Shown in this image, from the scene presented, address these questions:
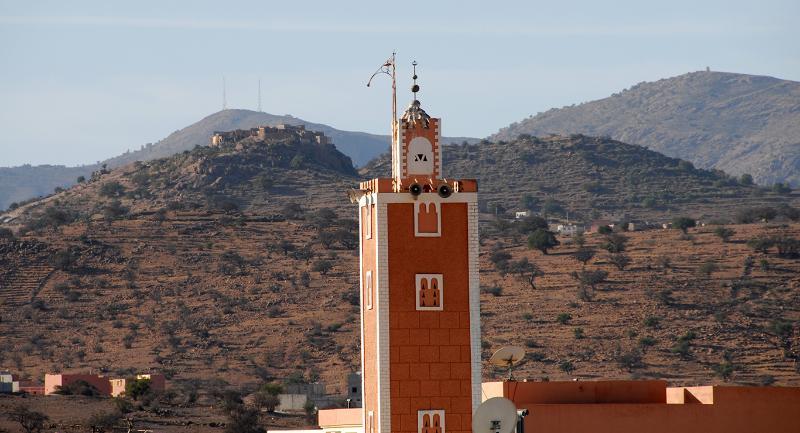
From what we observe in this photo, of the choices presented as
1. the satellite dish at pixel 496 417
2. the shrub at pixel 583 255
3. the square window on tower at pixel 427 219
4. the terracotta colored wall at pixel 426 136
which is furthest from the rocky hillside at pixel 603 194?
the satellite dish at pixel 496 417

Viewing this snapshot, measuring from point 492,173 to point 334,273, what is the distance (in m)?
68.8

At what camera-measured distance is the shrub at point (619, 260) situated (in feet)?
435

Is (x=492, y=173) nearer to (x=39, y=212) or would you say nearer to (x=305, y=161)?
(x=305, y=161)

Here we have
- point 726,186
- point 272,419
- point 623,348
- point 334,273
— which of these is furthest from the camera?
point 726,186

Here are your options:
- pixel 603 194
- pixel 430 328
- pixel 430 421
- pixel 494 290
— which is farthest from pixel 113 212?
pixel 430 421

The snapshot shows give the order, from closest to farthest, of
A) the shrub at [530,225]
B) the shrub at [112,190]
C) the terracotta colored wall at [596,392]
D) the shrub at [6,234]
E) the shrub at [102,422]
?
the terracotta colored wall at [596,392] → the shrub at [102,422] → the shrub at [6,234] → the shrub at [530,225] → the shrub at [112,190]

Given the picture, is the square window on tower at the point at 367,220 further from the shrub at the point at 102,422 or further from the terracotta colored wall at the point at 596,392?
the shrub at the point at 102,422

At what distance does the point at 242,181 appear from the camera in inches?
7052

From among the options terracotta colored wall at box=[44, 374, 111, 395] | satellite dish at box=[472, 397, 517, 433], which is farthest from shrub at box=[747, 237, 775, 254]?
satellite dish at box=[472, 397, 517, 433]

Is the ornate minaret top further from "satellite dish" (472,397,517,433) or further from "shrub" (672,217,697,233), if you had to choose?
"shrub" (672,217,697,233)

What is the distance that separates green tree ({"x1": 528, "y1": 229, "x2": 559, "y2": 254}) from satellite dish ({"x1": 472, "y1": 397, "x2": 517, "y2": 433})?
348 ft

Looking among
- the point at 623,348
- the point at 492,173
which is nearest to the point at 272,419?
the point at 623,348

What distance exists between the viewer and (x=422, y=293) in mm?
42719

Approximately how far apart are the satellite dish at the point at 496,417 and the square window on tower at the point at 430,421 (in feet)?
25.2
